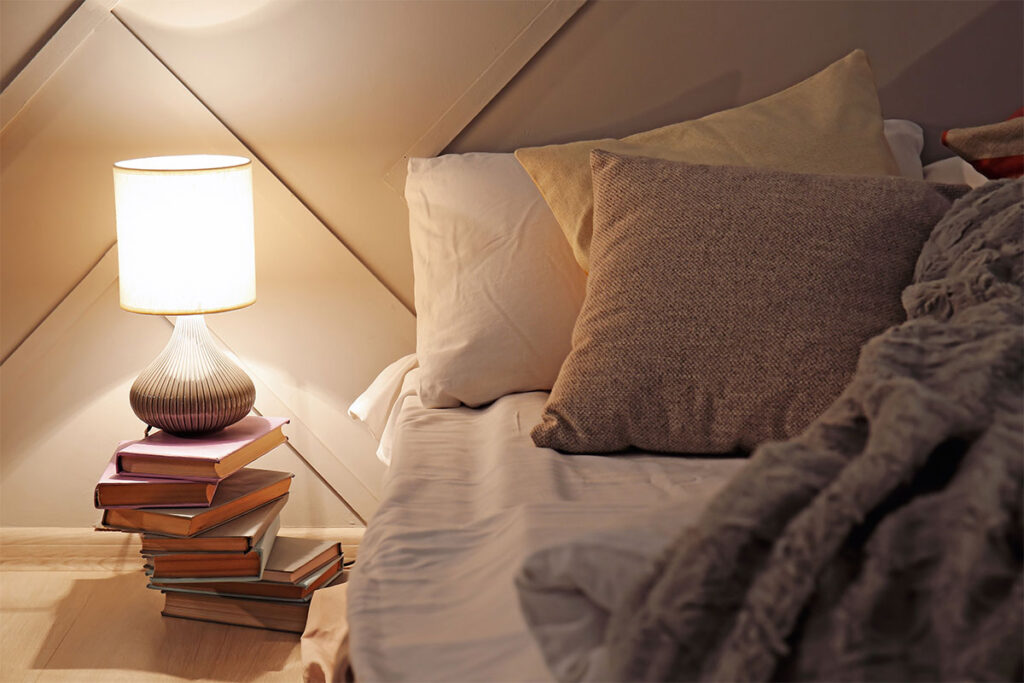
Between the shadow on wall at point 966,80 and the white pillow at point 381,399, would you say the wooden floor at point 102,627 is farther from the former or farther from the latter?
the shadow on wall at point 966,80

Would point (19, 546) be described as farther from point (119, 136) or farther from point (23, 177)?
point (119, 136)

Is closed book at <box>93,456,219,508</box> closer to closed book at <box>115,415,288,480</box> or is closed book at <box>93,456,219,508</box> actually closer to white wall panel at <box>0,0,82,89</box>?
closed book at <box>115,415,288,480</box>

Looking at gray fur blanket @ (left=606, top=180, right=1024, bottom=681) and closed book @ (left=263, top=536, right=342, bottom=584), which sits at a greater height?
gray fur blanket @ (left=606, top=180, right=1024, bottom=681)

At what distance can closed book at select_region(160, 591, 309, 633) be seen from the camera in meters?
1.58

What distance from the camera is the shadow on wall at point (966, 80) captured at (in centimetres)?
A: 177

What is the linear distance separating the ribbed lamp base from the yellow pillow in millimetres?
629

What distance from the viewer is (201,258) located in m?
1.48

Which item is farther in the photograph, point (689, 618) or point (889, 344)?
point (889, 344)

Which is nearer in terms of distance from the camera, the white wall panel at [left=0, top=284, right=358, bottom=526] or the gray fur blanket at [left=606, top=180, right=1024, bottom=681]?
the gray fur blanket at [left=606, top=180, right=1024, bottom=681]

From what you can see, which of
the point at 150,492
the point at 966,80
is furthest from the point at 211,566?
the point at 966,80

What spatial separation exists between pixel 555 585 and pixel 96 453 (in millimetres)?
1485

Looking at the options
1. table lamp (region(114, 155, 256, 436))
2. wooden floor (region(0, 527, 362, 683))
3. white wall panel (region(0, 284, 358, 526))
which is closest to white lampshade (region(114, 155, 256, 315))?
table lamp (region(114, 155, 256, 436))

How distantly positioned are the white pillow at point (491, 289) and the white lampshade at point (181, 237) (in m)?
0.33

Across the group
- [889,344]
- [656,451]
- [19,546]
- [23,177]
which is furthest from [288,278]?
[889,344]
